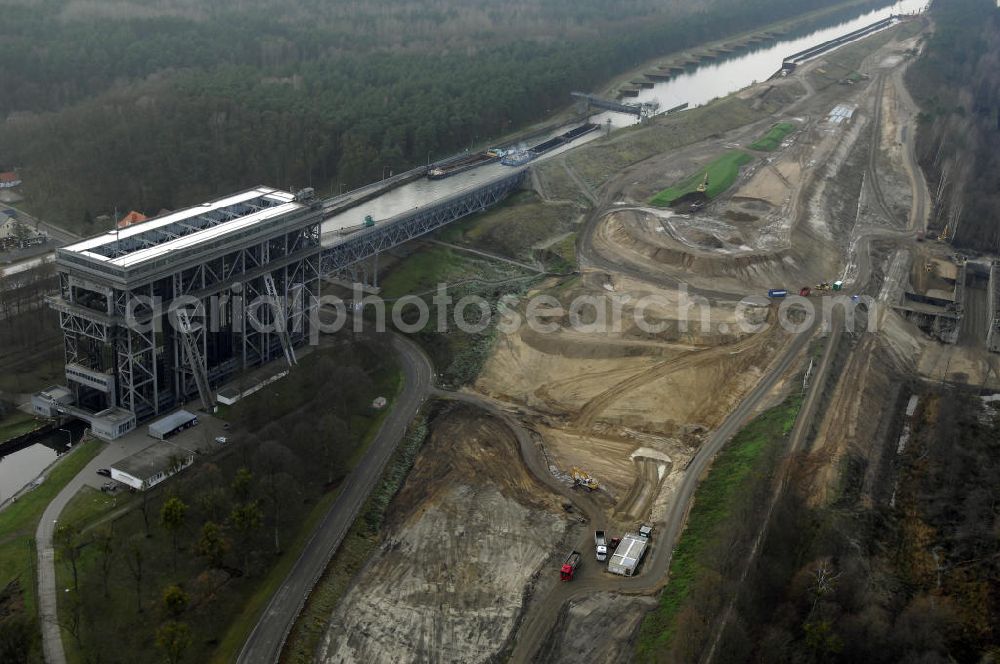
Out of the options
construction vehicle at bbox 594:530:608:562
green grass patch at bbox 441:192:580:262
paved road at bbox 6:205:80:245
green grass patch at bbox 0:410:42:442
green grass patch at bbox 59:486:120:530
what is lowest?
green grass patch at bbox 0:410:42:442

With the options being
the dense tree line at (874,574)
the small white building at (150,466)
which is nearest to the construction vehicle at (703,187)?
the dense tree line at (874,574)

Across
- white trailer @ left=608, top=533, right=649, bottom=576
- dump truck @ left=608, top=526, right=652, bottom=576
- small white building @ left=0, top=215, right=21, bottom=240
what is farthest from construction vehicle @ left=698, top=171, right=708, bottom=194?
small white building @ left=0, top=215, right=21, bottom=240

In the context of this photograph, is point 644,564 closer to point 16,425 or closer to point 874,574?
point 874,574

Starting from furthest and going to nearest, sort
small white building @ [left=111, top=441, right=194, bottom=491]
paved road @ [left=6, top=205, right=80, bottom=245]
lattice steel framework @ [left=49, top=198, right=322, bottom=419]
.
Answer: paved road @ [left=6, top=205, right=80, bottom=245] < lattice steel framework @ [left=49, top=198, right=322, bottom=419] < small white building @ [left=111, top=441, right=194, bottom=491]

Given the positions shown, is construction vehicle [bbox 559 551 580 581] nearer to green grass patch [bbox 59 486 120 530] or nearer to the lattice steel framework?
green grass patch [bbox 59 486 120 530]

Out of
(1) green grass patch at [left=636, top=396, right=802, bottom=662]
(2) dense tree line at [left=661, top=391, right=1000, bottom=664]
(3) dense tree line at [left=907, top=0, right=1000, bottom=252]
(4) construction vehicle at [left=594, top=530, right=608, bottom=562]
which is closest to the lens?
(2) dense tree line at [left=661, top=391, right=1000, bottom=664]

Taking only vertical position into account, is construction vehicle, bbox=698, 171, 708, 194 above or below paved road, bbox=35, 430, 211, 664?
above

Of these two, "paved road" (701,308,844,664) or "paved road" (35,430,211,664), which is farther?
"paved road" (701,308,844,664)
